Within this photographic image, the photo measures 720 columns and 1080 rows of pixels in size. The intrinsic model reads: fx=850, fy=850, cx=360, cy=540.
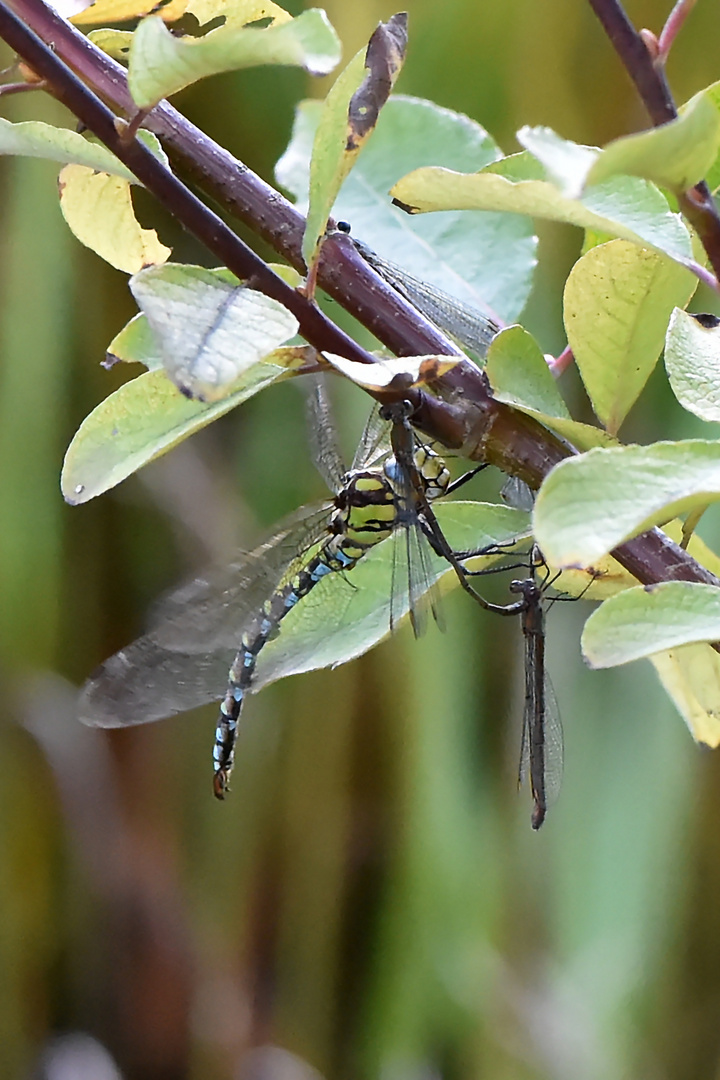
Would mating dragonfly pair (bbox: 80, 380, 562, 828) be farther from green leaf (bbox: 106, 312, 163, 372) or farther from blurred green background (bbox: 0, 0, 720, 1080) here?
blurred green background (bbox: 0, 0, 720, 1080)

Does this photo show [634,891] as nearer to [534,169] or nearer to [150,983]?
[150,983]

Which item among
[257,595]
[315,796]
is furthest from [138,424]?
[315,796]

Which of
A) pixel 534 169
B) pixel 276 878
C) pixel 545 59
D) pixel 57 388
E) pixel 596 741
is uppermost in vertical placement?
pixel 545 59

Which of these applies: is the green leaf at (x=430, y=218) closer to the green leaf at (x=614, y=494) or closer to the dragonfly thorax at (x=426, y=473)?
the dragonfly thorax at (x=426, y=473)

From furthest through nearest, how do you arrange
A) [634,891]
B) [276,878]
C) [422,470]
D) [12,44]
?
[276,878] < [634,891] < [422,470] < [12,44]

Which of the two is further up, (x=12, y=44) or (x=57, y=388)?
(x=12, y=44)

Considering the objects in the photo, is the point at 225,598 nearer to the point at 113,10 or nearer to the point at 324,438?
the point at 324,438

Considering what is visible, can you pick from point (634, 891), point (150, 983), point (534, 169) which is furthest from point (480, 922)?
point (534, 169)

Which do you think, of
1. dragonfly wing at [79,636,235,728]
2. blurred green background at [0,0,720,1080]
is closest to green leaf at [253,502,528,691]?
dragonfly wing at [79,636,235,728]
